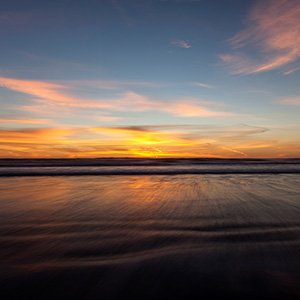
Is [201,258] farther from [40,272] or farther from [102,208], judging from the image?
[102,208]

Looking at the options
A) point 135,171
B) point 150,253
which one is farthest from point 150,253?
point 135,171

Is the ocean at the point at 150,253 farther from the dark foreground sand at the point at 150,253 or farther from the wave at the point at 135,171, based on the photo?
the wave at the point at 135,171

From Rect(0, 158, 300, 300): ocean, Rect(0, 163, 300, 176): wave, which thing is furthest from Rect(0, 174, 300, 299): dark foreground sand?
Rect(0, 163, 300, 176): wave

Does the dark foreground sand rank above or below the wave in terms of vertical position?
below

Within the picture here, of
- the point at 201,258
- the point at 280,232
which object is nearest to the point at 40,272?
the point at 201,258

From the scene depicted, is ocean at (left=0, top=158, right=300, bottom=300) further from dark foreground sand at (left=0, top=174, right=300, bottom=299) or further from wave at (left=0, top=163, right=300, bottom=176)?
wave at (left=0, top=163, right=300, bottom=176)

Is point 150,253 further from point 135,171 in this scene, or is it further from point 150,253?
point 135,171

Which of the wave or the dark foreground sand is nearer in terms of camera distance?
the dark foreground sand

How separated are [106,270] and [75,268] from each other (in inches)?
13.8

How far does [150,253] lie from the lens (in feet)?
8.32

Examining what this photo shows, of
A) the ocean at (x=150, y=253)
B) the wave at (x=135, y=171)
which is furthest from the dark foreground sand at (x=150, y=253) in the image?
the wave at (x=135, y=171)

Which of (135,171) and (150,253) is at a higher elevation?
(135,171)

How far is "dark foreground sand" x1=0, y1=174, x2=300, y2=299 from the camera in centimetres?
186

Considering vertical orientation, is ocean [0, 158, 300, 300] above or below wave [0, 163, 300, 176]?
below
